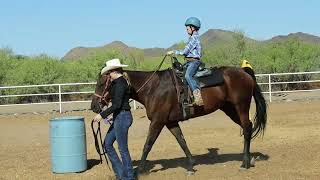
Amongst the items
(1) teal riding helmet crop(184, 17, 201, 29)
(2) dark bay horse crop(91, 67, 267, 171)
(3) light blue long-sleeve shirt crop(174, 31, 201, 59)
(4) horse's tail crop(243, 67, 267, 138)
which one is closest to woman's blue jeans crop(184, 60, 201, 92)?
(3) light blue long-sleeve shirt crop(174, 31, 201, 59)

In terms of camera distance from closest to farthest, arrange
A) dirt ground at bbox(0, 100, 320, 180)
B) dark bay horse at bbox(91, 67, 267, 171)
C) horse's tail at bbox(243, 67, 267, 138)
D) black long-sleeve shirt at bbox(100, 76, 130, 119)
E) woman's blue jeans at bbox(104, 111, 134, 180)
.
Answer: black long-sleeve shirt at bbox(100, 76, 130, 119) → woman's blue jeans at bbox(104, 111, 134, 180) → dark bay horse at bbox(91, 67, 267, 171) → dirt ground at bbox(0, 100, 320, 180) → horse's tail at bbox(243, 67, 267, 138)

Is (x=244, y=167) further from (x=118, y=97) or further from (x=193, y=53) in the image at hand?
(x=118, y=97)

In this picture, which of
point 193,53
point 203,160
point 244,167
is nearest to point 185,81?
point 193,53

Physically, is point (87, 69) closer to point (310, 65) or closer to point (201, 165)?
point (310, 65)

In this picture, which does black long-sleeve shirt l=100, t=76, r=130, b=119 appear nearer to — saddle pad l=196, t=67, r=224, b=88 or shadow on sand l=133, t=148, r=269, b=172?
saddle pad l=196, t=67, r=224, b=88

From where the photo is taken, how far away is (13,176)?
8.12 meters

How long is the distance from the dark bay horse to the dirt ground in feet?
1.58

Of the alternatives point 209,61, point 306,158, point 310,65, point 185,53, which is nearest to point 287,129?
point 306,158

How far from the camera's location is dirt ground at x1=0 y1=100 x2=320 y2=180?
7824mm

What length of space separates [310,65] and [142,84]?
2064 cm

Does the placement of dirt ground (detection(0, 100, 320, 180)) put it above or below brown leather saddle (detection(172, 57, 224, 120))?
below

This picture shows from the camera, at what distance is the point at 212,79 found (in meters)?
8.11

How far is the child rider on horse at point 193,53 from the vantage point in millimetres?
7832

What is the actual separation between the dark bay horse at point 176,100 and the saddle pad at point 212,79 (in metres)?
0.07
